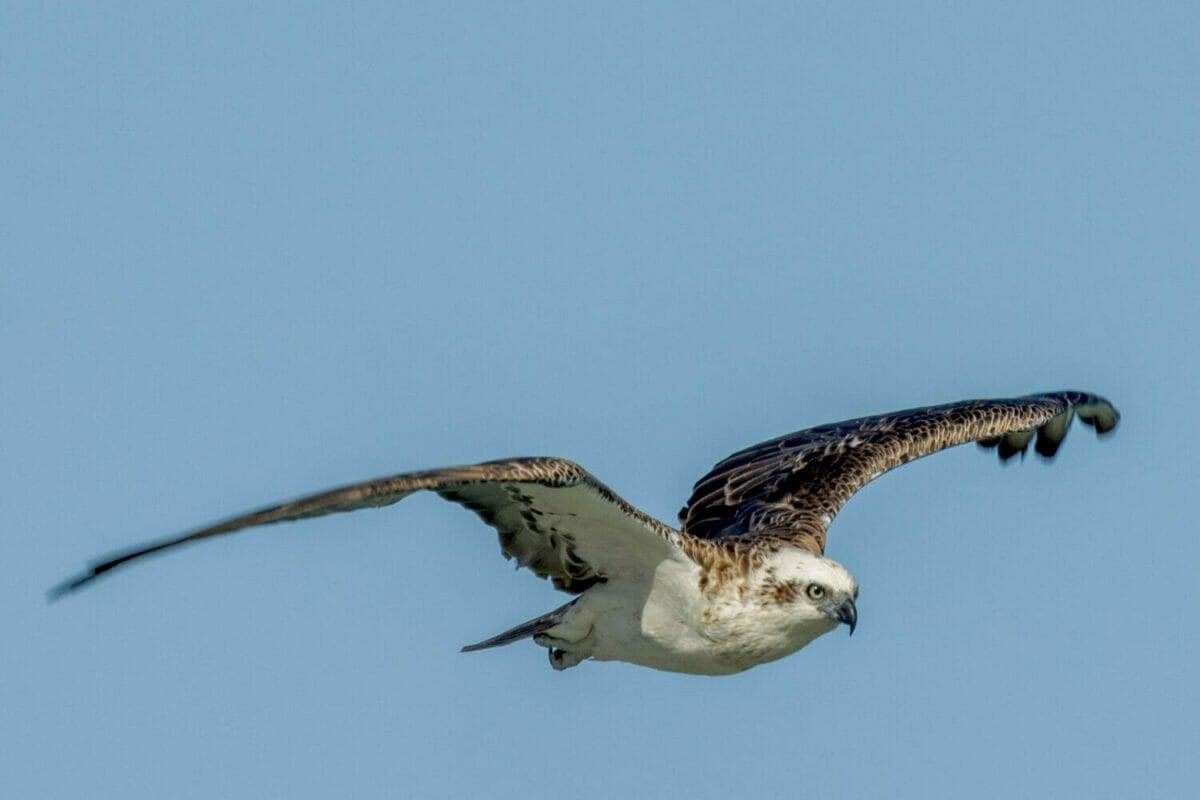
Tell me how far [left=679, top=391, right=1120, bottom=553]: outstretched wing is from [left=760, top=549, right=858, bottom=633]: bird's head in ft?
6.08

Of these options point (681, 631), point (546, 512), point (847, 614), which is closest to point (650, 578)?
point (681, 631)

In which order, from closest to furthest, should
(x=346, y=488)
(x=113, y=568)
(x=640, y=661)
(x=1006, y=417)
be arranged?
(x=113, y=568) < (x=346, y=488) < (x=640, y=661) < (x=1006, y=417)

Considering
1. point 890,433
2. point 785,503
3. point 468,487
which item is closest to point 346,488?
point 468,487

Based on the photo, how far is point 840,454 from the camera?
22375 millimetres

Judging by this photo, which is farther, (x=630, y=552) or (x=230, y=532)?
(x=630, y=552)

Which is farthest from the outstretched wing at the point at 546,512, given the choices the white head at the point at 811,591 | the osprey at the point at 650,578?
the white head at the point at 811,591

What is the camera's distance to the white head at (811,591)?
18375 millimetres

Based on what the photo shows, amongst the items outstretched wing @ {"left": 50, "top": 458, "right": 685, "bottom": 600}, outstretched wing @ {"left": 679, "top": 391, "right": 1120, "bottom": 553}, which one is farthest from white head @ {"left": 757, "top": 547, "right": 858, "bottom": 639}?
outstretched wing @ {"left": 679, "top": 391, "right": 1120, "bottom": 553}

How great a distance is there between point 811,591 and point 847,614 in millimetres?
342

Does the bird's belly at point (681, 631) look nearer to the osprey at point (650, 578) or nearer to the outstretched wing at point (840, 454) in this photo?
the osprey at point (650, 578)

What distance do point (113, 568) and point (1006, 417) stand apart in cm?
1168

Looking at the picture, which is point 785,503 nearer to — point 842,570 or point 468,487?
point 842,570

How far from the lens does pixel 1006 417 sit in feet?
75.4

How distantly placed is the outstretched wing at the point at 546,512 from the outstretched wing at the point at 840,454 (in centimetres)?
200
